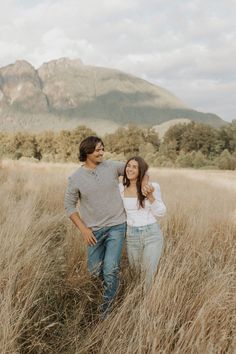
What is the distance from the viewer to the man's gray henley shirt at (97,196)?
3.97 m

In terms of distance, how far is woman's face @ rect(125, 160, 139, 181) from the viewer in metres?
3.95

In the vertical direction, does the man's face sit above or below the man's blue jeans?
above

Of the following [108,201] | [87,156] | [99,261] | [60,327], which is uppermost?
[87,156]

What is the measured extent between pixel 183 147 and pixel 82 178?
46.1 m

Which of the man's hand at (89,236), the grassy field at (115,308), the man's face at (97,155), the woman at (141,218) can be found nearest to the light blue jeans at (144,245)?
the woman at (141,218)

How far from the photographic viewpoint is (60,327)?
3.28 metres

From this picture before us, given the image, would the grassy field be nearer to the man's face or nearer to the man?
the man

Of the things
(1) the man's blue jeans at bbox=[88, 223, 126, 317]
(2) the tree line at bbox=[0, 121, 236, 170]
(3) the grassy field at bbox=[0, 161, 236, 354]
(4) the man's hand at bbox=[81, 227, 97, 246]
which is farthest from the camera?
(2) the tree line at bbox=[0, 121, 236, 170]

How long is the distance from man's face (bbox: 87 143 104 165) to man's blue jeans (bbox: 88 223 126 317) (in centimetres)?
61

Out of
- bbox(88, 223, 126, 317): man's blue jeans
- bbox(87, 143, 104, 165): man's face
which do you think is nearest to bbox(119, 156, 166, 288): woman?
bbox(88, 223, 126, 317): man's blue jeans

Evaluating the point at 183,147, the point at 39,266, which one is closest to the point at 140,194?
the point at 39,266

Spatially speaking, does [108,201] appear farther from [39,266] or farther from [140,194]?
[39,266]

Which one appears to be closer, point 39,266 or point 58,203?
point 39,266

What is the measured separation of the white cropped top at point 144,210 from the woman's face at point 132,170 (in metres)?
0.18
